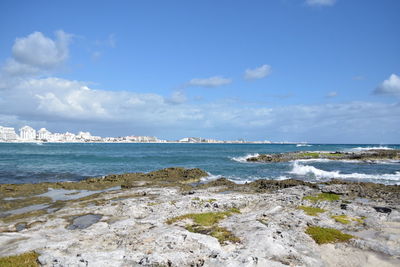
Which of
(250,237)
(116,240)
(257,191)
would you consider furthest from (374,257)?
(257,191)

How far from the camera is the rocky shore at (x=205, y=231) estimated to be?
10.4 m

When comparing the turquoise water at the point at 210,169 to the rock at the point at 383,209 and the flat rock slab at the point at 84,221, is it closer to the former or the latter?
the rock at the point at 383,209

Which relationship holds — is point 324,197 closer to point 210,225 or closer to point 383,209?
point 383,209

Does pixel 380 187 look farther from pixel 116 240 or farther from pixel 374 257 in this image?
pixel 116 240

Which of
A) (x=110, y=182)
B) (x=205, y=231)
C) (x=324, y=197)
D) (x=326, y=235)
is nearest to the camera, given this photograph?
(x=326, y=235)

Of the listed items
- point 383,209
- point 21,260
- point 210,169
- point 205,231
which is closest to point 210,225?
point 205,231

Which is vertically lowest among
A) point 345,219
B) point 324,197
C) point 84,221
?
point 84,221

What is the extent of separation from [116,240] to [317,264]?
847 centimetres

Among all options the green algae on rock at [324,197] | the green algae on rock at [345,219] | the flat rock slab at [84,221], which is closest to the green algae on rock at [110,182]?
the flat rock slab at [84,221]

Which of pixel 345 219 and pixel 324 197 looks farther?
pixel 324 197

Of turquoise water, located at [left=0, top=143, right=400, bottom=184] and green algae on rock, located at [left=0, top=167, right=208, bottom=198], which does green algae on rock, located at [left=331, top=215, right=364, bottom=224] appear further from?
turquoise water, located at [left=0, top=143, right=400, bottom=184]

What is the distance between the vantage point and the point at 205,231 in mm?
13508

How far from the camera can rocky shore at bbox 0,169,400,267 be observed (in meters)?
10.4

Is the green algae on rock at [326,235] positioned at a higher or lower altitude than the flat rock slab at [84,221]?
higher
